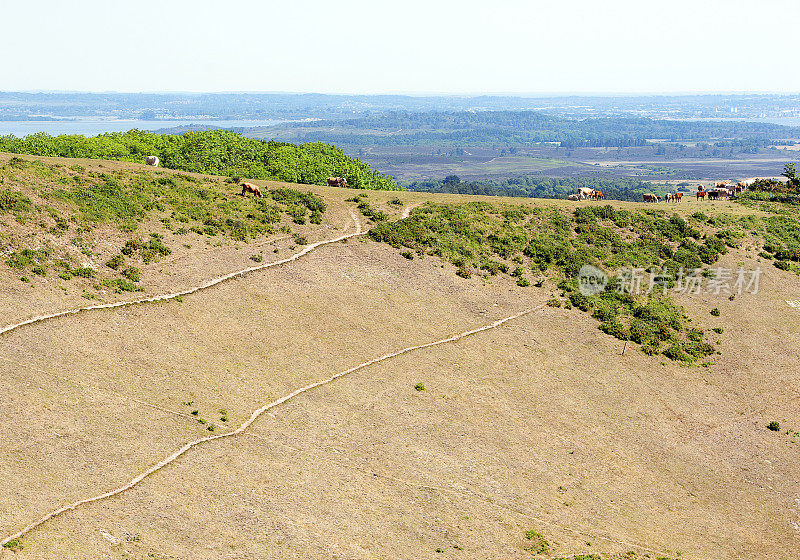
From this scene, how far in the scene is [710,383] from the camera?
48.5 metres

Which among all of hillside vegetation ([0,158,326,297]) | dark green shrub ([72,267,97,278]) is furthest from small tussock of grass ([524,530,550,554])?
dark green shrub ([72,267,97,278])

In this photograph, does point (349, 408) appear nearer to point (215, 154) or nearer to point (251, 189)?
point (251, 189)

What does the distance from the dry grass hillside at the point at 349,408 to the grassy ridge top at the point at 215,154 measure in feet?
96.6

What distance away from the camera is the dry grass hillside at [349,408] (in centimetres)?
2744

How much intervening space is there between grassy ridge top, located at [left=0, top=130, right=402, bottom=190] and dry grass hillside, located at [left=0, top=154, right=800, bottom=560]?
29.4m

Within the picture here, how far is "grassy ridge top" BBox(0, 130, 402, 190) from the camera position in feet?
293

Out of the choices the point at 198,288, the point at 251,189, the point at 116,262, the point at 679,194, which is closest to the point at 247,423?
the point at 198,288

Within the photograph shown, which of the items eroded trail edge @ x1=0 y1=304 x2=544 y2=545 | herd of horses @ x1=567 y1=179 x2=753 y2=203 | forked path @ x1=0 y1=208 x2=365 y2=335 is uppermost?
herd of horses @ x1=567 y1=179 x2=753 y2=203

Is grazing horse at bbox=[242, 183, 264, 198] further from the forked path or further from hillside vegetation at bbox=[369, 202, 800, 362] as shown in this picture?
hillside vegetation at bbox=[369, 202, 800, 362]

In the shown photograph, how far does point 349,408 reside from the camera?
1487 inches

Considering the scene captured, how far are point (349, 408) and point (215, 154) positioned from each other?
2632 inches

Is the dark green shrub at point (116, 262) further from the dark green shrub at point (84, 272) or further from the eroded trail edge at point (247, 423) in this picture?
the eroded trail edge at point (247, 423)

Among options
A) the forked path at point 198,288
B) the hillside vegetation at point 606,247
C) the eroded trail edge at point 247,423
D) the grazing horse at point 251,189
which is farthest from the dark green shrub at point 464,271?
the grazing horse at point 251,189

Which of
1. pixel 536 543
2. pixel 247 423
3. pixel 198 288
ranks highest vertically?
pixel 198 288
